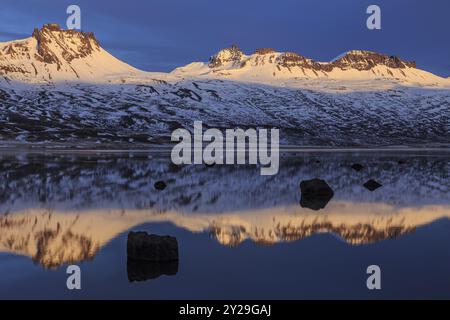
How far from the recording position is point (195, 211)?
98.4 ft

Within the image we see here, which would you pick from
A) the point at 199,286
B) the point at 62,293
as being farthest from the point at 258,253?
the point at 62,293

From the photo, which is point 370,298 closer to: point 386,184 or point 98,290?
point 98,290

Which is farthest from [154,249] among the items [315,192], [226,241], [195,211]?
[315,192]

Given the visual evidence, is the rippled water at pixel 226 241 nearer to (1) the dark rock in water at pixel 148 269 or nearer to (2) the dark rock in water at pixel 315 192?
(1) the dark rock in water at pixel 148 269

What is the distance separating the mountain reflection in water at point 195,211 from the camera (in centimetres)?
2198

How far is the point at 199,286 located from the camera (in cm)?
1555

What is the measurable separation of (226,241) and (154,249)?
15.3 feet

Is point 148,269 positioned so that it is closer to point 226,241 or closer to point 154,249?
point 154,249

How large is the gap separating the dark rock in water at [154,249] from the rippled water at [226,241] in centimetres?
36

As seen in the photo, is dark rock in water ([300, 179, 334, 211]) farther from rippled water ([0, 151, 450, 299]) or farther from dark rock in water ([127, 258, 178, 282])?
dark rock in water ([127, 258, 178, 282])

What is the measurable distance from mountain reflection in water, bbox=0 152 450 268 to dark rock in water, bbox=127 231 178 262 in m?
0.85

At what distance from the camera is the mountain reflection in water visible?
22.0m

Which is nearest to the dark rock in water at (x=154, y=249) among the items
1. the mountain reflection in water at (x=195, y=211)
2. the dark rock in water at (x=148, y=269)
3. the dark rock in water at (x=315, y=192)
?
the dark rock in water at (x=148, y=269)
